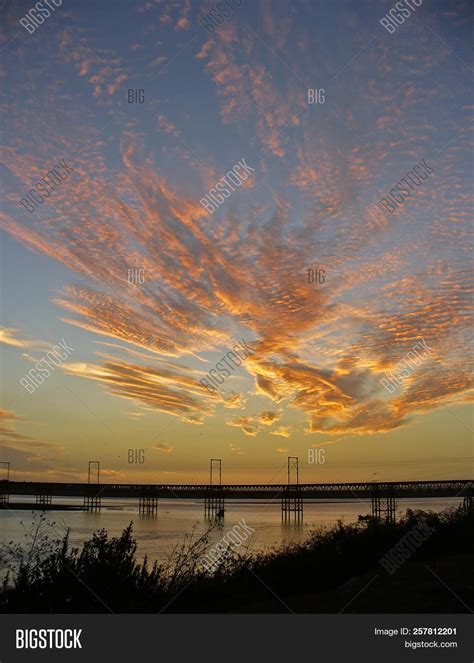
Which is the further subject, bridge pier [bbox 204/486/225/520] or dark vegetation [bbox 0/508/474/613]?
bridge pier [bbox 204/486/225/520]

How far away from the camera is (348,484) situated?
599 ft

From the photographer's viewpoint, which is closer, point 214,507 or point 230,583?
point 230,583

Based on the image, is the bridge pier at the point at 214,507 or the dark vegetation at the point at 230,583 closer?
the dark vegetation at the point at 230,583

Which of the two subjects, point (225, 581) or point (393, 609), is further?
point (225, 581)

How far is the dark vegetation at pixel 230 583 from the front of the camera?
11984 millimetres

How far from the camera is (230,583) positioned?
1539 centimetres

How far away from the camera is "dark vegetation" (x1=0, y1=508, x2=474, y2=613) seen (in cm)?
1198

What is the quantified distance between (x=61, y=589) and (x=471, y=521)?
19.2 m

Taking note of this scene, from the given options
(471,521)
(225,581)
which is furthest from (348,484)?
(225,581)

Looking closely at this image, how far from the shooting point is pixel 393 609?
12.0 m
